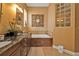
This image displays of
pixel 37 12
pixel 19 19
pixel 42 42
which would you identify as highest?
pixel 37 12

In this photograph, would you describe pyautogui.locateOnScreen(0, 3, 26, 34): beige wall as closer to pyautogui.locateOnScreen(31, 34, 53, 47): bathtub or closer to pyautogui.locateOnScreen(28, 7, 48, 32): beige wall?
pyautogui.locateOnScreen(28, 7, 48, 32): beige wall

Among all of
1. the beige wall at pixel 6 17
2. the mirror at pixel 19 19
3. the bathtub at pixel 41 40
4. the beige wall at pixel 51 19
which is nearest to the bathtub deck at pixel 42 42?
the bathtub at pixel 41 40

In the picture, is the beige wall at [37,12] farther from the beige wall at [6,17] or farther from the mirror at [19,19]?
the beige wall at [6,17]

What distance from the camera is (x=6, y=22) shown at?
2010 mm

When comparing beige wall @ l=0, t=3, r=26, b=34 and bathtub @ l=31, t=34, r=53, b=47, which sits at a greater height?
beige wall @ l=0, t=3, r=26, b=34

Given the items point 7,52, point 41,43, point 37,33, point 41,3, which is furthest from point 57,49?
point 7,52

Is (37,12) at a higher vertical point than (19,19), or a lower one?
higher

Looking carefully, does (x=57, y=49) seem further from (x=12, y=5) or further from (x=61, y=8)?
(x=12, y=5)

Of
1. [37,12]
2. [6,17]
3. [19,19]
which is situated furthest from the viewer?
[37,12]

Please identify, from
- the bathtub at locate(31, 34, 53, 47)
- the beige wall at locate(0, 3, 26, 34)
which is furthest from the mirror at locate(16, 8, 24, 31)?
the bathtub at locate(31, 34, 53, 47)

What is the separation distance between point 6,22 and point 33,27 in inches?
17.4

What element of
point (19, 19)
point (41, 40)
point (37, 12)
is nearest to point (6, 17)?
point (19, 19)

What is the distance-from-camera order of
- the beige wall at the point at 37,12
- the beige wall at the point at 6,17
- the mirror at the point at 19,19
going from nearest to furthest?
1. the beige wall at the point at 6,17
2. the mirror at the point at 19,19
3. the beige wall at the point at 37,12

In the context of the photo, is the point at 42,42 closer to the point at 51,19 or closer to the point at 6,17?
the point at 51,19
